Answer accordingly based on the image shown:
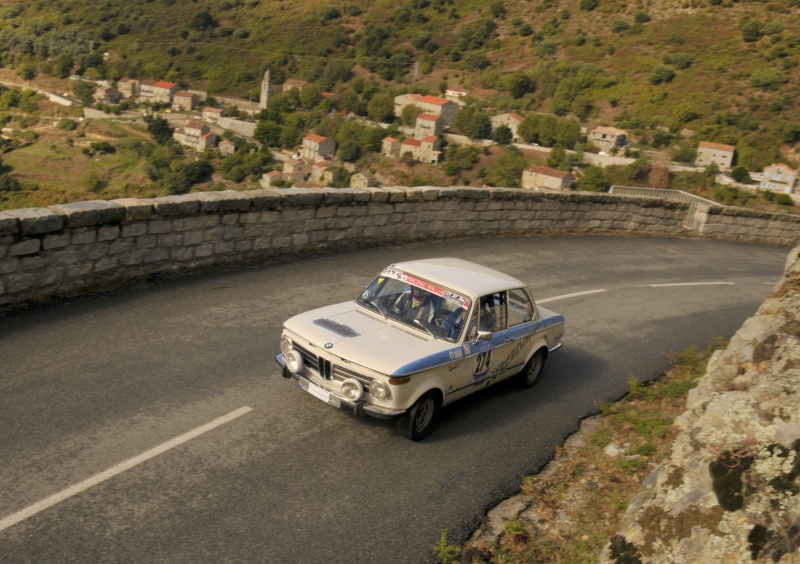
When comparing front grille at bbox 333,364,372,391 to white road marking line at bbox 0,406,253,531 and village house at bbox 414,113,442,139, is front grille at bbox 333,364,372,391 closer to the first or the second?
white road marking line at bbox 0,406,253,531

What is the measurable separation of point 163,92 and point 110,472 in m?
78.2

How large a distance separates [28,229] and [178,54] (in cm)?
9548

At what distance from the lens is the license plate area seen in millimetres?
6406

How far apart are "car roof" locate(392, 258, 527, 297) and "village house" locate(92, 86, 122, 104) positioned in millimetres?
67533

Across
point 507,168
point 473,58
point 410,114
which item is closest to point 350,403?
point 507,168

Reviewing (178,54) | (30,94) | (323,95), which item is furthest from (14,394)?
(178,54)

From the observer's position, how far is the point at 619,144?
2832 inches

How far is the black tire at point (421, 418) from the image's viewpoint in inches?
253

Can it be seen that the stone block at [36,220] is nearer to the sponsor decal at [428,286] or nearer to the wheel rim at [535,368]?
the sponsor decal at [428,286]

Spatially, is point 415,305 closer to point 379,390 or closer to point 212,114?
point 379,390

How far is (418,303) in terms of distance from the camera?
7320mm

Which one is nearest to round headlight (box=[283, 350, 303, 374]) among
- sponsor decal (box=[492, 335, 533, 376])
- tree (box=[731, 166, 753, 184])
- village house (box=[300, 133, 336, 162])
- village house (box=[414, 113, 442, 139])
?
sponsor decal (box=[492, 335, 533, 376])

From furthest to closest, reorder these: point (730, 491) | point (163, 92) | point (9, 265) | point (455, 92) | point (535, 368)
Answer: point (455, 92) → point (163, 92) → point (535, 368) → point (9, 265) → point (730, 491)

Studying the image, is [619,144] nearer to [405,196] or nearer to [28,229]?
[405,196]
